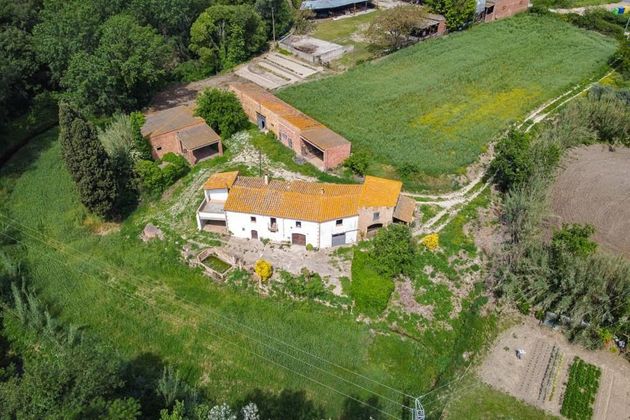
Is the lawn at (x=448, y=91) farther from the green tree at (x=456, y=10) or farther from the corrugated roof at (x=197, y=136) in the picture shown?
the corrugated roof at (x=197, y=136)

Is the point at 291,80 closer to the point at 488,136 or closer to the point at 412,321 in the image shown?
the point at 488,136

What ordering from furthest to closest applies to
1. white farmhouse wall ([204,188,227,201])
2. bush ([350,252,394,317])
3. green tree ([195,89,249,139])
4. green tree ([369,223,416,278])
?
green tree ([195,89,249,139]) → white farmhouse wall ([204,188,227,201]) → green tree ([369,223,416,278]) → bush ([350,252,394,317])

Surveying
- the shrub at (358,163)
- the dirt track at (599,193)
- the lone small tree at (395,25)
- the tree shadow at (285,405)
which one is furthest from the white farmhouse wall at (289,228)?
the lone small tree at (395,25)

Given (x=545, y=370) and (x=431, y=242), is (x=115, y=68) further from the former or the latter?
(x=545, y=370)

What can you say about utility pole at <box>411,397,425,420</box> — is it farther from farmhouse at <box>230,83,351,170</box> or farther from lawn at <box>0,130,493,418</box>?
farmhouse at <box>230,83,351,170</box>

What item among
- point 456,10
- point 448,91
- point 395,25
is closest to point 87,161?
point 448,91

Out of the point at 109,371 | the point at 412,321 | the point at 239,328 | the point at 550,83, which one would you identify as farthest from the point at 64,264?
the point at 550,83

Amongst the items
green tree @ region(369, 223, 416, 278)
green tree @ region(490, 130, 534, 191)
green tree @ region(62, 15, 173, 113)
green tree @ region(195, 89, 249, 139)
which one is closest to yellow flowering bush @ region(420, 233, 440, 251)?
green tree @ region(369, 223, 416, 278)
